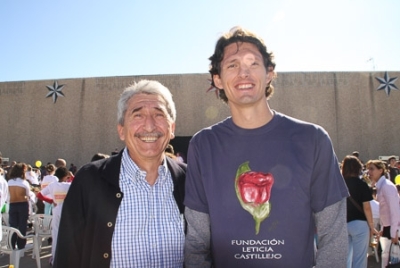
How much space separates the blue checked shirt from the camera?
1979mm

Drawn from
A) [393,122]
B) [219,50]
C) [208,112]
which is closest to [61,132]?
[208,112]

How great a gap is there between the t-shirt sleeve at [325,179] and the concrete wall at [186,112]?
784 inches

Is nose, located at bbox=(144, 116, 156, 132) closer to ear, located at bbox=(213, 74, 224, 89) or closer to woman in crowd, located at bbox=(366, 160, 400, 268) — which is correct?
ear, located at bbox=(213, 74, 224, 89)

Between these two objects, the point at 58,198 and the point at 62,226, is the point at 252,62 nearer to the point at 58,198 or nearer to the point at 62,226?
the point at 62,226

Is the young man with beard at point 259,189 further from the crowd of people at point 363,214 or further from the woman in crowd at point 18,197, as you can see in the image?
the woman in crowd at point 18,197

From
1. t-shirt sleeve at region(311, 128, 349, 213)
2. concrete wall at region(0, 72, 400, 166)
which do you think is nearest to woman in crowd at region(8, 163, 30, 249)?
t-shirt sleeve at region(311, 128, 349, 213)

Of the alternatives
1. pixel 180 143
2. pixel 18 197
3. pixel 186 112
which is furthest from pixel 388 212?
pixel 186 112

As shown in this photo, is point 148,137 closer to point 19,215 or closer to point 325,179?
point 325,179

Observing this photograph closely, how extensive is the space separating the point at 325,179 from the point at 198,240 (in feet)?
2.16

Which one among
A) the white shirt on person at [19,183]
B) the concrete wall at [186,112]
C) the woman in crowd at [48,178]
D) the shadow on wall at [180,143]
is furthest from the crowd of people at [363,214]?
the concrete wall at [186,112]

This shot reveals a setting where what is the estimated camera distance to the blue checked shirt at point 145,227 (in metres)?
1.98

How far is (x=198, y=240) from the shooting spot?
168 cm

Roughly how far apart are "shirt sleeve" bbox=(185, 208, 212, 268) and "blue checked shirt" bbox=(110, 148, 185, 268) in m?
0.35

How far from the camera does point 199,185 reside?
5.60ft
